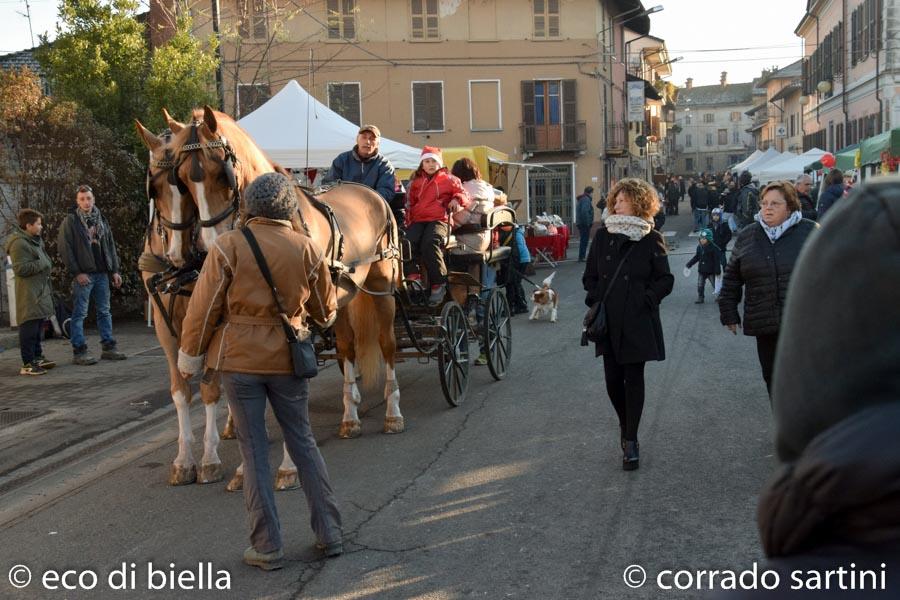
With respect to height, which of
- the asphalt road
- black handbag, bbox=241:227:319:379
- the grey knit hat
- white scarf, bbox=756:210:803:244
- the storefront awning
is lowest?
the asphalt road

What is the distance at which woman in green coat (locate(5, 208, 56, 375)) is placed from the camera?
10.4 meters

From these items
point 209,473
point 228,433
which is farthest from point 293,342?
point 228,433

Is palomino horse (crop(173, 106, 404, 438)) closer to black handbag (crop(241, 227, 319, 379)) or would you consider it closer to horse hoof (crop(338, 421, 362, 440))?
horse hoof (crop(338, 421, 362, 440))

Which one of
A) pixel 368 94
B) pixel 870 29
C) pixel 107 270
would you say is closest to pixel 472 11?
pixel 368 94

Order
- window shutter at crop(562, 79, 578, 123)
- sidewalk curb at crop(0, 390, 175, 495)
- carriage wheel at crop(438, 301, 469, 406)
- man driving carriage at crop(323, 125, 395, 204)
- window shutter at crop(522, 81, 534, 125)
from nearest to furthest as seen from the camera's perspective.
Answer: sidewalk curb at crop(0, 390, 175, 495) < carriage wheel at crop(438, 301, 469, 406) < man driving carriage at crop(323, 125, 395, 204) < window shutter at crop(522, 81, 534, 125) < window shutter at crop(562, 79, 578, 123)

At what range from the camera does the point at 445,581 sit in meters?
4.53

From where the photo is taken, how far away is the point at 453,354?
8.31 m

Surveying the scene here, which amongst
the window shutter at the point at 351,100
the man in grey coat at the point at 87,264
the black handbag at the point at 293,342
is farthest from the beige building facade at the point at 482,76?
the black handbag at the point at 293,342

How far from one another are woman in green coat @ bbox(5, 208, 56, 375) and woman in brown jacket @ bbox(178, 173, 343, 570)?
20.8 ft

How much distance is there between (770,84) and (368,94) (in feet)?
193

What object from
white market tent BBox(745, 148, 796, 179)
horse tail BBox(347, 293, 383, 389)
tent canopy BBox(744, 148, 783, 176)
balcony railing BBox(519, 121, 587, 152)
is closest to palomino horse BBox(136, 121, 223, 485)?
horse tail BBox(347, 293, 383, 389)

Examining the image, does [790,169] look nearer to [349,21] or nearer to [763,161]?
[763,161]

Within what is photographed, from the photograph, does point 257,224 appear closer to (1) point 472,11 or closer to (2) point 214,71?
(2) point 214,71

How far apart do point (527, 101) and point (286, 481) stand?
33064 mm
